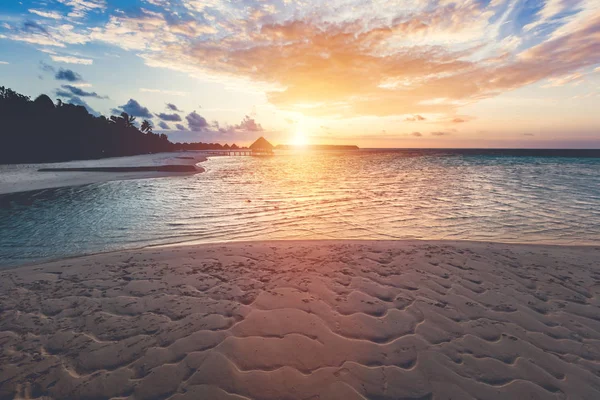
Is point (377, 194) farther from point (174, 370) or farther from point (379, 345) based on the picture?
point (174, 370)

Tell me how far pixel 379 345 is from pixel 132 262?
6.37 metres

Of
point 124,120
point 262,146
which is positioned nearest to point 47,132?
point 124,120

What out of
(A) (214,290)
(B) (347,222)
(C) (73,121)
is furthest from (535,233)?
(C) (73,121)

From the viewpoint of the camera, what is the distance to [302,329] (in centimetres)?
445

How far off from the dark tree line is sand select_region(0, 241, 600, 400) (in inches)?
2676

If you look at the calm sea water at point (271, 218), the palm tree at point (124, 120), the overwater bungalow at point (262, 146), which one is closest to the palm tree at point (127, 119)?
the palm tree at point (124, 120)

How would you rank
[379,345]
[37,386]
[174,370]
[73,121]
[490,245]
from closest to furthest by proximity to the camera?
[37,386] → [174,370] → [379,345] → [490,245] → [73,121]

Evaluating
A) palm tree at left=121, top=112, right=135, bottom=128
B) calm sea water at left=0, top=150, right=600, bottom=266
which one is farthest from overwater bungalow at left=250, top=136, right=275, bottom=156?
calm sea water at left=0, top=150, right=600, bottom=266

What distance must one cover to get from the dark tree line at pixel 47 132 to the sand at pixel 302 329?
2676 inches

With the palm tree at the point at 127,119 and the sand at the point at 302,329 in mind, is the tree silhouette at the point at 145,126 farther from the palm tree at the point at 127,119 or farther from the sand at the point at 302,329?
the sand at the point at 302,329

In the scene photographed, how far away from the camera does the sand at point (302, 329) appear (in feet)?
11.4

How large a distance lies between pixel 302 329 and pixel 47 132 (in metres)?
87.4

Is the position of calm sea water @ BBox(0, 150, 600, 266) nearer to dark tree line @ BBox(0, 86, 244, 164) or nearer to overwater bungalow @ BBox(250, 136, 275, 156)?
dark tree line @ BBox(0, 86, 244, 164)

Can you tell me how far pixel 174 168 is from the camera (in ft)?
130
